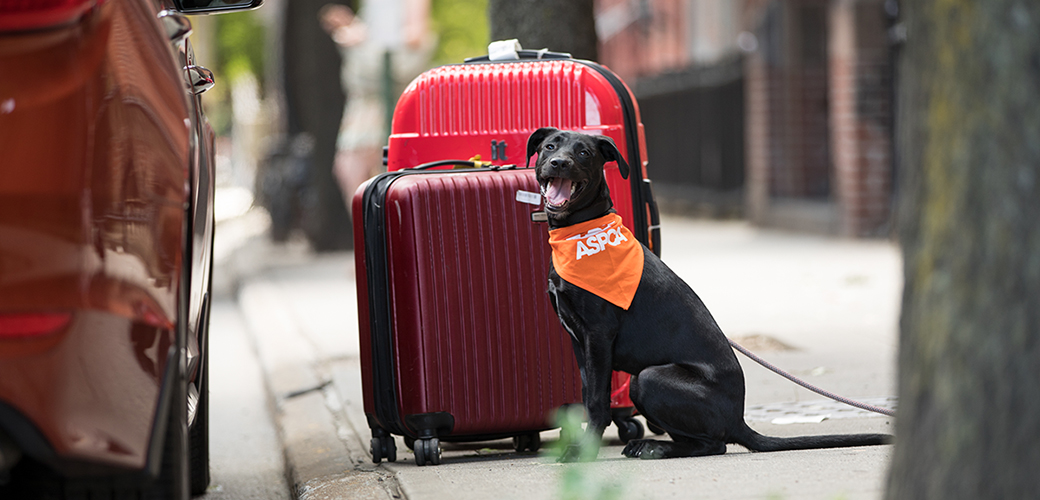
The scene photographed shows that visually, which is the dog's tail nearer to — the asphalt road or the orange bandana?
the orange bandana

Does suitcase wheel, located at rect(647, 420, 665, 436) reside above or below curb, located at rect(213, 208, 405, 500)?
above

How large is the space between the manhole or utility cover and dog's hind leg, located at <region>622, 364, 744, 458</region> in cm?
103

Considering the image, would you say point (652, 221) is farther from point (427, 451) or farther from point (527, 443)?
point (427, 451)

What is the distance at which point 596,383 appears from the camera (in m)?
4.34

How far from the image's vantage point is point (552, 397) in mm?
4676

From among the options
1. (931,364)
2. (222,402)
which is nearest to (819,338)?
(222,402)

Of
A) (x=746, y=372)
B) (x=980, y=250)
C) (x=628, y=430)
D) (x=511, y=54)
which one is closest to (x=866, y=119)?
(x=746, y=372)

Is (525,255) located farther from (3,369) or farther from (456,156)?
(3,369)

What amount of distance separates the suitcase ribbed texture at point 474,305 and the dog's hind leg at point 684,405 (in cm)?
42

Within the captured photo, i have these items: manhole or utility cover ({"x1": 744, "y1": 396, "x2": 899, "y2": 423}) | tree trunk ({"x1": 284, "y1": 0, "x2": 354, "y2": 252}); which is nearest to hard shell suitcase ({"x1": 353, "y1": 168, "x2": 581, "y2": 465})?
manhole or utility cover ({"x1": 744, "y1": 396, "x2": 899, "y2": 423})

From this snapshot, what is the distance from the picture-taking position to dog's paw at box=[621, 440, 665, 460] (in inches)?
175

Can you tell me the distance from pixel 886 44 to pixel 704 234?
427 centimetres

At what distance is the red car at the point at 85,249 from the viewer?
8.06 ft

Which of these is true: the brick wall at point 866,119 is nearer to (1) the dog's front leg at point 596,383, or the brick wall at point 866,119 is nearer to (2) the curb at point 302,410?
(2) the curb at point 302,410
